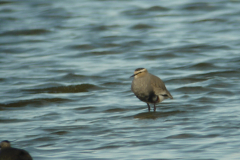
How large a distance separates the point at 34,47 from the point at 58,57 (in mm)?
2290

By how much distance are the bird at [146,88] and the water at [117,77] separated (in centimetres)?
32

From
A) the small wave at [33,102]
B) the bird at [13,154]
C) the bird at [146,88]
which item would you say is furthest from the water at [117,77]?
the bird at [13,154]

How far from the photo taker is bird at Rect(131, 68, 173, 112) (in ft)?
30.7

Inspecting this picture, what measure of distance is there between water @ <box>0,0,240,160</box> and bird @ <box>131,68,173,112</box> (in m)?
0.32

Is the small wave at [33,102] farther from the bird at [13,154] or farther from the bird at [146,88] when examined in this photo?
the bird at [13,154]

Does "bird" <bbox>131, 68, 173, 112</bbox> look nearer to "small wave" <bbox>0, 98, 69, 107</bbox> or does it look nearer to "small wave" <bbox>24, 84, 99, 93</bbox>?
"small wave" <bbox>0, 98, 69, 107</bbox>

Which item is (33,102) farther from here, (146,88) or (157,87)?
(157,87)

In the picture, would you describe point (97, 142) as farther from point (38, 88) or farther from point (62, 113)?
point (38, 88)

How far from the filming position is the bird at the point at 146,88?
30.7ft

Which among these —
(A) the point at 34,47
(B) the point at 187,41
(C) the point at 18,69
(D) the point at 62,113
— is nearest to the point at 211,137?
(D) the point at 62,113

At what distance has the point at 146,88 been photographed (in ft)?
30.8

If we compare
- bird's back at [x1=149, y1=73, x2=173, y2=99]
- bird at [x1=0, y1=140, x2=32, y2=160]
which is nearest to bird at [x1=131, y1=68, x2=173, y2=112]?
bird's back at [x1=149, y1=73, x2=173, y2=99]

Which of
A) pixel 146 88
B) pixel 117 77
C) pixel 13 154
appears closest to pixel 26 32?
pixel 117 77

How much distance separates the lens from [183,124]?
8289 millimetres
